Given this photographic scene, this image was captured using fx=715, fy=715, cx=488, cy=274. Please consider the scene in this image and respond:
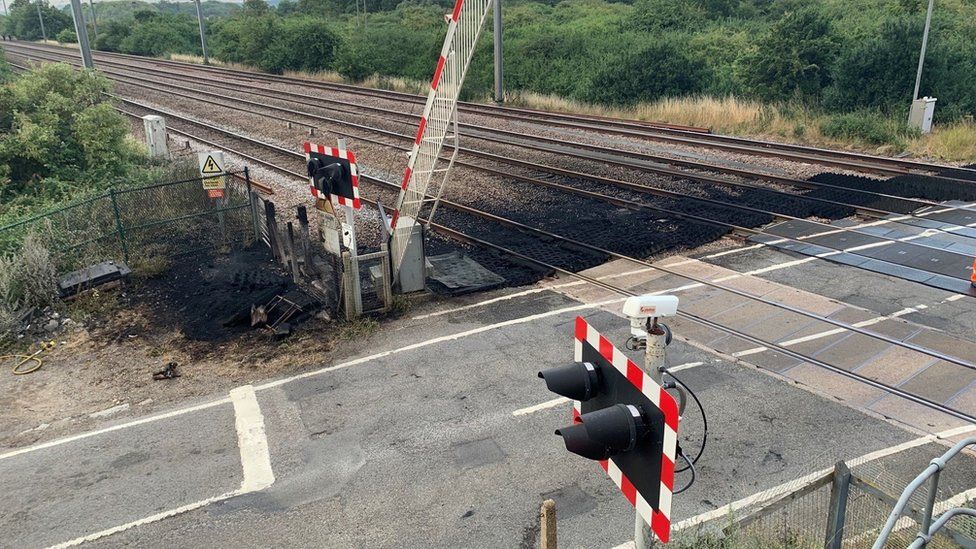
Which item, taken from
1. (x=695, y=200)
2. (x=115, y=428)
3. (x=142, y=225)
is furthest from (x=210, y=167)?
(x=695, y=200)

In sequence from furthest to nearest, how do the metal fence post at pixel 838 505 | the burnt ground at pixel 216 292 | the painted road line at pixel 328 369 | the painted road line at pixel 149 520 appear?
the burnt ground at pixel 216 292 < the painted road line at pixel 328 369 < the painted road line at pixel 149 520 < the metal fence post at pixel 838 505

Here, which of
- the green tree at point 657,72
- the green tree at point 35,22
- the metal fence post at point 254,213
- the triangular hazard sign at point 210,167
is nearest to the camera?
the triangular hazard sign at point 210,167

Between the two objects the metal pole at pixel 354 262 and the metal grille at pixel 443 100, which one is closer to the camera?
the metal grille at pixel 443 100

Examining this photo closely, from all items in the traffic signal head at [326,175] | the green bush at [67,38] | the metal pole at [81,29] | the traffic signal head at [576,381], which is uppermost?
the green bush at [67,38]

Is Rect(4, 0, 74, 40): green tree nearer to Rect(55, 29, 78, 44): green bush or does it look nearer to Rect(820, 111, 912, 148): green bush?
Rect(55, 29, 78, 44): green bush

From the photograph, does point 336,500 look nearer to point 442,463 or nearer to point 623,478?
point 442,463

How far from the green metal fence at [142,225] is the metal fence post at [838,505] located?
10.8m

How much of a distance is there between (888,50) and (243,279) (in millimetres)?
21789

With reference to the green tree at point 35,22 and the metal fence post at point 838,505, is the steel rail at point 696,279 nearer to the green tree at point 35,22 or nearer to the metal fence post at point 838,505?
the metal fence post at point 838,505

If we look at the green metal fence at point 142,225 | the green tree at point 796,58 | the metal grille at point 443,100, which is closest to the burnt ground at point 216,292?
the green metal fence at point 142,225

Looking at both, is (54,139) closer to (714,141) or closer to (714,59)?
(714,141)

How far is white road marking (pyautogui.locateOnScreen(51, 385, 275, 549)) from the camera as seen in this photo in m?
5.93

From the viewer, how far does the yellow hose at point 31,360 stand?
8859 mm

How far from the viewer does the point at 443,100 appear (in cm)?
1000
